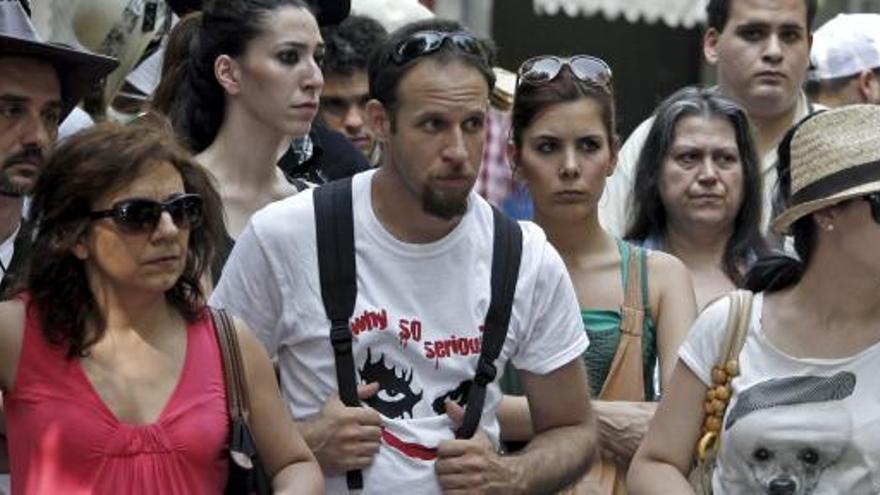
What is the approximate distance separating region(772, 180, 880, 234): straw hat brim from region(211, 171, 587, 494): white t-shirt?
67 centimetres

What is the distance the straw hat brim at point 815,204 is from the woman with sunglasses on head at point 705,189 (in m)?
1.60

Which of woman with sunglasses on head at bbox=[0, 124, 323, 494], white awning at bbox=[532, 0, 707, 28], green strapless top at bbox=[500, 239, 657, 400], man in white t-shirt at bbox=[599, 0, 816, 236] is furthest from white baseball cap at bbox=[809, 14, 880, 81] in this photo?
woman with sunglasses on head at bbox=[0, 124, 323, 494]

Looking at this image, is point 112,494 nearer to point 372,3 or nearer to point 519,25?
point 372,3

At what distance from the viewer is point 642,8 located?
1530 centimetres

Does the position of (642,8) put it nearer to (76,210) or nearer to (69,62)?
(69,62)

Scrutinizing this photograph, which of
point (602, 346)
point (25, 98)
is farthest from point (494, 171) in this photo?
point (25, 98)

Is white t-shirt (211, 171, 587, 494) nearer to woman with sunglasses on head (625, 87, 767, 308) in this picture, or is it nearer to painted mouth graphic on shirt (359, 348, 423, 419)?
painted mouth graphic on shirt (359, 348, 423, 419)

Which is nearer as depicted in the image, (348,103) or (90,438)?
(90,438)

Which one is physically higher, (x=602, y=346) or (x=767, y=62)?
(x=767, y=62)

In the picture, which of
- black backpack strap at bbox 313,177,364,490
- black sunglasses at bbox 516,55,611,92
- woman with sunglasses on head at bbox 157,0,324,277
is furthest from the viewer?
woman with sunglasses on head at bbox 157,0,324,277

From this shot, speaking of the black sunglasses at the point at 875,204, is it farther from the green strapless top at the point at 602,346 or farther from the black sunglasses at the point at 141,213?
the black sunglasses at the point at 141,213

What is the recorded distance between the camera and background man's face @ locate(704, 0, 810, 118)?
29.4ft

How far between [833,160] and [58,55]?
2.16 metres

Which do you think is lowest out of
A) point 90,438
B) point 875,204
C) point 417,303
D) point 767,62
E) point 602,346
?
point 602,346
